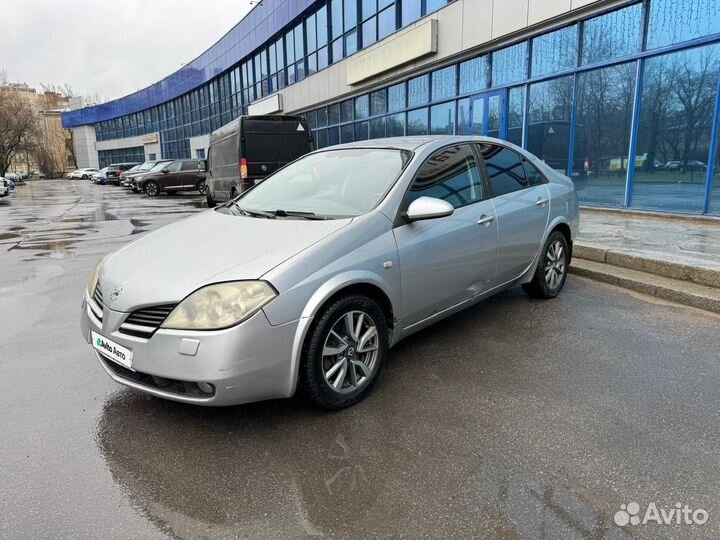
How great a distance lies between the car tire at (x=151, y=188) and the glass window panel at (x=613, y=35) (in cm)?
2076

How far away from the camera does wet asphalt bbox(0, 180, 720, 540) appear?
7.16 feet

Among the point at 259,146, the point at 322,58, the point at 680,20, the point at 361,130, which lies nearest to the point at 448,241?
the point at 680,20

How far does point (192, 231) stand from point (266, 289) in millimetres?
1208

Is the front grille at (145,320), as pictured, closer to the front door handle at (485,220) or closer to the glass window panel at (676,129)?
the front door handle at (485,220)

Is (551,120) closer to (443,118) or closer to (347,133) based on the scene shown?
(443,118)

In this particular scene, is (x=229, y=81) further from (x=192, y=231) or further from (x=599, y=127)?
(x=192, y=231)

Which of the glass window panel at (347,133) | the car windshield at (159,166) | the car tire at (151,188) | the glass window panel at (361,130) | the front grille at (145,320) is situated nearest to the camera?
the front grille at (145,320)

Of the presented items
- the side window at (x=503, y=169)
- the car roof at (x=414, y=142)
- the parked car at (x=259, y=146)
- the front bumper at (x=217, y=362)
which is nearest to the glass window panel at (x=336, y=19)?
the parked car at (x=259, y=146)

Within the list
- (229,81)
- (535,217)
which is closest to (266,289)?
(535,217)

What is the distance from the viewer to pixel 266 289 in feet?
8.75

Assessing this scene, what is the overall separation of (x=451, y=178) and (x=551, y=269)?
72.2 inches

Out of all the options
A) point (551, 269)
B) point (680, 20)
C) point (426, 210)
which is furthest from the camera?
point (680, 20)

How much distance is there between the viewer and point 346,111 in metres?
19.5

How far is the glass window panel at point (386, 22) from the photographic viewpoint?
1584 cm
